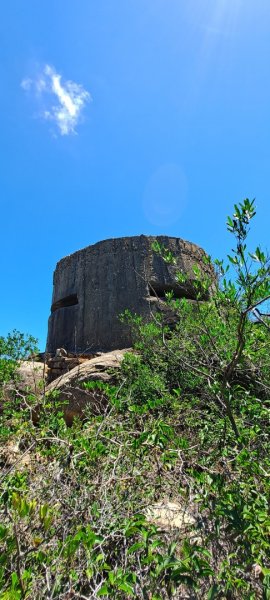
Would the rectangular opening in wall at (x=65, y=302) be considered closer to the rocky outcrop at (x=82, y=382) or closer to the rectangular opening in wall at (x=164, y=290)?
the rectangular opening in wall at (x=164, y=290)

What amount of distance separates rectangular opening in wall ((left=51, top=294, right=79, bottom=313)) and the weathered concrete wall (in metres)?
0.09

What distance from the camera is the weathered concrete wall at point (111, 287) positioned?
769 centimetres

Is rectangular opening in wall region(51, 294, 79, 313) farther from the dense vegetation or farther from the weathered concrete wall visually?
the dense vegetation

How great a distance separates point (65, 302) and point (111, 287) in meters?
1.88

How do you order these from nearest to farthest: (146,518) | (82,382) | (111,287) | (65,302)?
(146,518) → (82,382) → (111,287) → (65,302)

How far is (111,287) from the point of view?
26.2 feet

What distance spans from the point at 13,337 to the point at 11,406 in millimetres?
1767

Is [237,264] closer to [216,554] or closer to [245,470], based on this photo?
[245,470]

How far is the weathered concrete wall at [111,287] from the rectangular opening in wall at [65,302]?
92 millimetres

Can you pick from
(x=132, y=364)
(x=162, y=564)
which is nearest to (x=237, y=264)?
(x=162, y=564)

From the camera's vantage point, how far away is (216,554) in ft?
4.90

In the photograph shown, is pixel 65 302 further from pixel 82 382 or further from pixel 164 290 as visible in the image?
pixel 82 382

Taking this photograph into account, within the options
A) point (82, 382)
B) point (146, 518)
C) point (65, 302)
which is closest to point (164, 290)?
point (65, 302)

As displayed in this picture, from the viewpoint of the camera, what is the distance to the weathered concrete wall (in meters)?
7.69
